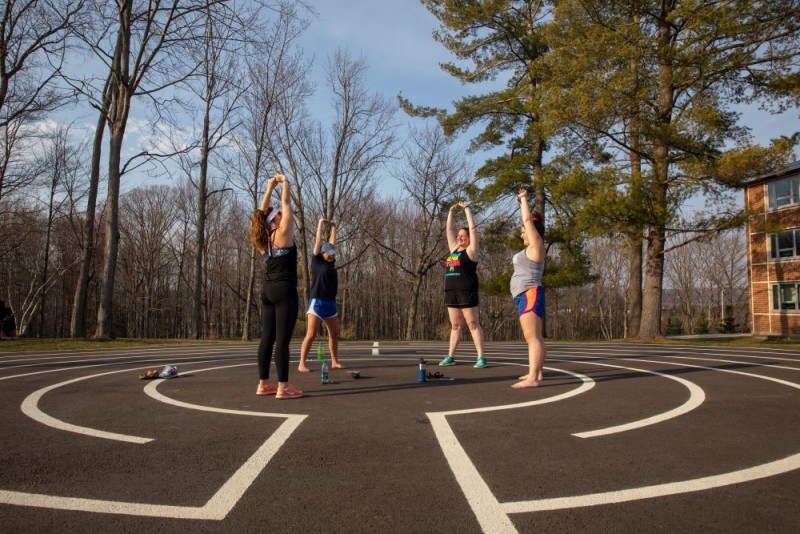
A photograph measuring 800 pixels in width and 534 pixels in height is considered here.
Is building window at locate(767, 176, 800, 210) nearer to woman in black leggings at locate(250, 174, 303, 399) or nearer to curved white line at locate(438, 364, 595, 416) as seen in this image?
curved white line at locate(438, 364, 595, 416)

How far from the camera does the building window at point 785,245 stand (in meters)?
31.5

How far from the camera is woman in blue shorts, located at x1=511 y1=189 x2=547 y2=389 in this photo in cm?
596

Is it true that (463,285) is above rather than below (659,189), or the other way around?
below

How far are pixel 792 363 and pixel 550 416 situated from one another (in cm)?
763

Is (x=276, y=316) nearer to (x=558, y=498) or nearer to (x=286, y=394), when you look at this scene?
(x=286, y=394)

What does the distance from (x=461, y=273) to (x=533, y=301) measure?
1.95 metres

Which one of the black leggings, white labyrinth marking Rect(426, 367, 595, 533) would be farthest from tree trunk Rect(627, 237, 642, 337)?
white labyrinth marking Rect(426, 367, 595, 533)

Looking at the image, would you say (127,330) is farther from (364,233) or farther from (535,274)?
(535,274)

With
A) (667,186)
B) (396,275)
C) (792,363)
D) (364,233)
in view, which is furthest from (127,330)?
(792,363)

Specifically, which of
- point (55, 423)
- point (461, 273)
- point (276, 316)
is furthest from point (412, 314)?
point (55, 423)

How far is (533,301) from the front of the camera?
6.12m

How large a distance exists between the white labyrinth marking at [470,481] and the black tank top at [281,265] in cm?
221

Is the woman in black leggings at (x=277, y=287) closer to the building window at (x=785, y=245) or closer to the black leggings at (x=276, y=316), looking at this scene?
the black leggings at (x=276, y=316)

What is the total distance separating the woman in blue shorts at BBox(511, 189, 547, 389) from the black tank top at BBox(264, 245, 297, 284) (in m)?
2.88
